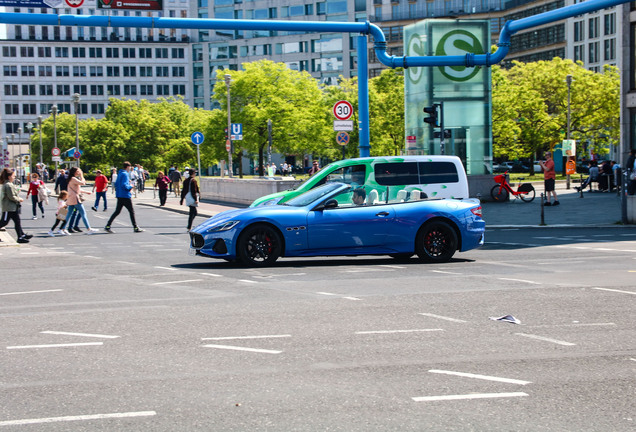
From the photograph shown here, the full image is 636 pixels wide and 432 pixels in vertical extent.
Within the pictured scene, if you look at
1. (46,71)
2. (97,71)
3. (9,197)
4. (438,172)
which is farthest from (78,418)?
(46,71)

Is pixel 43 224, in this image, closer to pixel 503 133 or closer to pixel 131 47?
pixel 503 133

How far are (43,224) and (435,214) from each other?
1813 centimetres

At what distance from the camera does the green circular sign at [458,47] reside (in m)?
34.6

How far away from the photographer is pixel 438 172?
1827 centimetres

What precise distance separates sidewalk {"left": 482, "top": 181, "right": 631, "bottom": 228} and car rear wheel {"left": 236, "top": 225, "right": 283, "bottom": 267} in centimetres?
1102

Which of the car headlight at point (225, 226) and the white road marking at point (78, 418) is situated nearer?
the white road marking at point (78, 418)

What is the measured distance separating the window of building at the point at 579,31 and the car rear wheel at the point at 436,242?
9677 cm

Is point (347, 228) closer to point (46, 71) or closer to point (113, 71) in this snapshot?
point (113, 71)

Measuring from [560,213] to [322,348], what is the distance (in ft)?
72.3

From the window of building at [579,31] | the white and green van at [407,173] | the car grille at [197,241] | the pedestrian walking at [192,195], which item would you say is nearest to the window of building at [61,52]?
the window of building at [579,31]

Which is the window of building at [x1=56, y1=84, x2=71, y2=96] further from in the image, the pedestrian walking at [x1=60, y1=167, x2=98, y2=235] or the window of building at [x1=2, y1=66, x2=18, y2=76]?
the pedestrian walking at [x1=60, y1=167, x2=98, y2=235]

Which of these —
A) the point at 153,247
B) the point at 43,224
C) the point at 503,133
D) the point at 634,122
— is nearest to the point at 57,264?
the point at 153,247

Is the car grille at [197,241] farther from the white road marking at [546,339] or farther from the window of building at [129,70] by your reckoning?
the window of building at [129,70]

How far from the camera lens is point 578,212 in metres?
28.2
